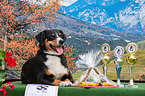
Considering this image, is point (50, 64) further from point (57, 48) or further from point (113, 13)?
point (113, 13)

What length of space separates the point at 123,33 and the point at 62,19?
62.6 inches

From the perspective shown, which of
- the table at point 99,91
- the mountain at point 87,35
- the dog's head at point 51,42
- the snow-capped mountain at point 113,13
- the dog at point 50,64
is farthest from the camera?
the snow-capped mountain at point 113,13

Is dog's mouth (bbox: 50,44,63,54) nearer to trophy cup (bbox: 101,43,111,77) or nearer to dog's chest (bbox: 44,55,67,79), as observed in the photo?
dog's chest (bbox: 44,55,67,79)

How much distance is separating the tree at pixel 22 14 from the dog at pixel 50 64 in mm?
2591

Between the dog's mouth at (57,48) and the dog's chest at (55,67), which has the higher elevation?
the dog's mouth at (57,48)

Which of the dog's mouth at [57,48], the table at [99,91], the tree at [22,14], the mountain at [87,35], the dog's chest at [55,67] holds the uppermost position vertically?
the tree at [22,14]

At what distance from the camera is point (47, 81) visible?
87.5 inches

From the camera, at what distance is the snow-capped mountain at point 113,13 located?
4.79 metres

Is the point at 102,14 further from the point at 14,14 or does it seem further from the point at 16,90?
the point at 16,90

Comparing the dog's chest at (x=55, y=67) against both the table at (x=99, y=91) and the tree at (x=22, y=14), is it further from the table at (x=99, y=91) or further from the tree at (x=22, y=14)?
the tree at (x=22, y=14)

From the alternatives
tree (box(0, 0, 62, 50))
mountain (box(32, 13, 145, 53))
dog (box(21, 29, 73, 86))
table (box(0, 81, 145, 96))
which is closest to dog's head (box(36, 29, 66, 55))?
dog (box(21, 29, 73, 86))

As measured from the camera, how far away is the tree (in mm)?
4949

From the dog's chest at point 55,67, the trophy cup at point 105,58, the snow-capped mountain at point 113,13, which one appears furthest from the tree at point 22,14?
the dog's chest at point 55,67

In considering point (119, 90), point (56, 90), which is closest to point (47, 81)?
point (56, 90)
